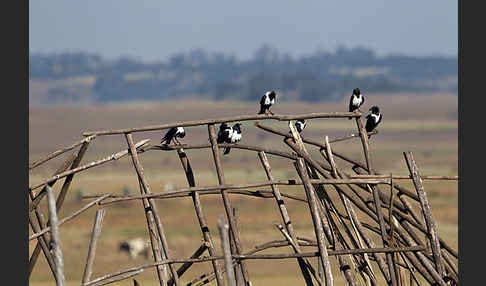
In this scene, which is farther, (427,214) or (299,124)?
(299,124)

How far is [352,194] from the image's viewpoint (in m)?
13.8

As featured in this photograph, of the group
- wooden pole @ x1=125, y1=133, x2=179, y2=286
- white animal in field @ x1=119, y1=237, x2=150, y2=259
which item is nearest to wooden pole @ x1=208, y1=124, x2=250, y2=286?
wooden pole @ x1=125, y1=133, x2=179, y2=286

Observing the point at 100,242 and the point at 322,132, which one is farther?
the point at 322,132

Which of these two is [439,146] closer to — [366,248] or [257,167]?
[257,167]

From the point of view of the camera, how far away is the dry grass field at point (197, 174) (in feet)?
110

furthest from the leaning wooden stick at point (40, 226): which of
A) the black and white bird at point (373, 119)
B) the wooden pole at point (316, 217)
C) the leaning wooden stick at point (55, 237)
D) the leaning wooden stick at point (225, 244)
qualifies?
the black and white bird at point (373, 119)

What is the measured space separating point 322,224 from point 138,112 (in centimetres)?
13490

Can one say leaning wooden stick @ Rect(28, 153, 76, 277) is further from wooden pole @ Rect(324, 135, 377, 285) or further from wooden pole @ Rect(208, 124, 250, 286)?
wooden pole @ Rect(324, 135, 377, 285)

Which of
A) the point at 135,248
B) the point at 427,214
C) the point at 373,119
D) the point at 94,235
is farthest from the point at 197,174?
the point at 94,235

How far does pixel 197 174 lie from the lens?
246 feet

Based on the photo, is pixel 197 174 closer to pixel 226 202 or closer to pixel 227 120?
pixel 226 202

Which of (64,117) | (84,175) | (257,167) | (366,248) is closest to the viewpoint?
(366,248)

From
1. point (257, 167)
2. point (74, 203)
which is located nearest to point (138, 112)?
point (257, 167)

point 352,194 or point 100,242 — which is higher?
point 352,194
